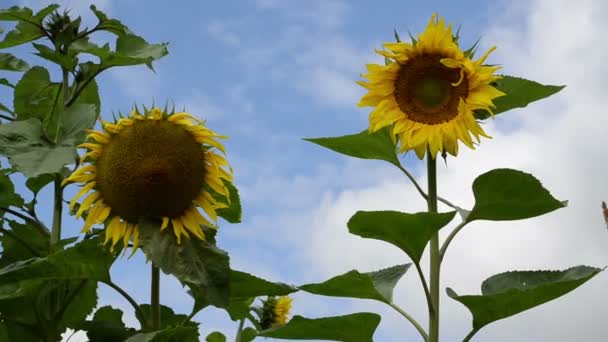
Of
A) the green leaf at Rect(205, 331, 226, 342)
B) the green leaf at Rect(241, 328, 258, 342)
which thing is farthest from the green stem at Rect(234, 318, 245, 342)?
the green leaf at Rect(205, 331, 226, 342)

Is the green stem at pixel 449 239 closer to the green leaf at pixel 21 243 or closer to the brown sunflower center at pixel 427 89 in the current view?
the brown sunflower center at pixel 427 89

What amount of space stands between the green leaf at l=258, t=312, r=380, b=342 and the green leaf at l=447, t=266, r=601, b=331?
0.25m

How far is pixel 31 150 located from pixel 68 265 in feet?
1.20

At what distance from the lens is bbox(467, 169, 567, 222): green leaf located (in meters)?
2.24

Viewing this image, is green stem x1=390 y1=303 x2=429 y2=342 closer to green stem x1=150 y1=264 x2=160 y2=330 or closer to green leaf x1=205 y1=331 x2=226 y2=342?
green stem x1=150 y1=264 x2=160 y2=330

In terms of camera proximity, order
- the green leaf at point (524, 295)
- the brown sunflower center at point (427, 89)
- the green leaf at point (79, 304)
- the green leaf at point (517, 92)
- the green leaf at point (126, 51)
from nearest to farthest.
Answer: the green leaf at point (524, 295)
the green leaf at point (517, 92)
the brown sunflower center at point (427, 89)
the green leaf at point (126, 51)
the green leaf at point (79, 304)

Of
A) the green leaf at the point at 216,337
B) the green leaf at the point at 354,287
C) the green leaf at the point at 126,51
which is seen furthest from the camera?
the green leaf at the point at 216,337

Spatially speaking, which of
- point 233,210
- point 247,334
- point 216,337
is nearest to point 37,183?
point 233,210

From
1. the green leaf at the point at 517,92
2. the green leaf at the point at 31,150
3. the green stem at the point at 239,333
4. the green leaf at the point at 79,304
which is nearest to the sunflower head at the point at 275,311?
the green stem at the point at 239,333

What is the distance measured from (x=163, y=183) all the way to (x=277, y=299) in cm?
254

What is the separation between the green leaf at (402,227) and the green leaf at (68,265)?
0.74m

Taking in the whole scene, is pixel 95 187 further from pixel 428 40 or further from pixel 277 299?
pixel 277 299

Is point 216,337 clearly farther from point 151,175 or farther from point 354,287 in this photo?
point 151,175

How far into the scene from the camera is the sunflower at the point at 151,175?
2.27 m
